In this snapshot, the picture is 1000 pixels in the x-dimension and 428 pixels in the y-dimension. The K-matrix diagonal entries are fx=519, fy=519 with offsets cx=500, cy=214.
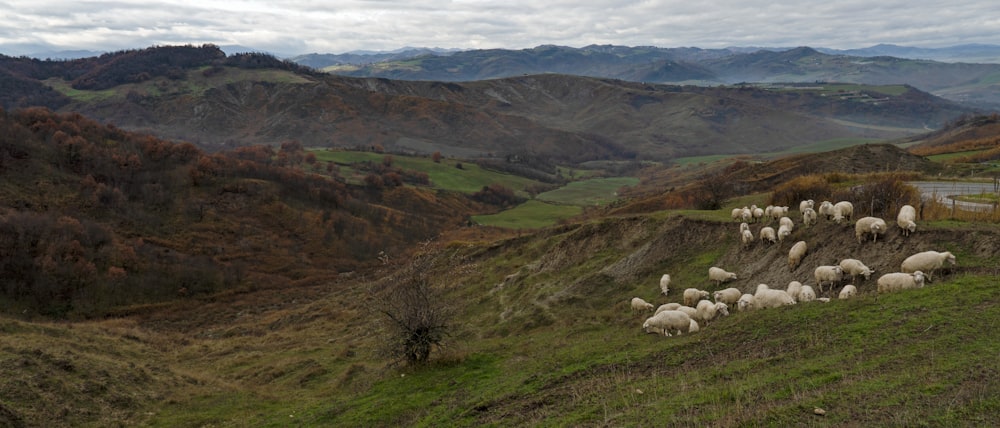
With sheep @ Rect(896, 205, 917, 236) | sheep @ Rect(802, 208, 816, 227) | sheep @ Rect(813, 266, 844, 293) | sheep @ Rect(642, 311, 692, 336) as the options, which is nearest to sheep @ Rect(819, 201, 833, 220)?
sheep @ Rect(802, 208, 816, 227)

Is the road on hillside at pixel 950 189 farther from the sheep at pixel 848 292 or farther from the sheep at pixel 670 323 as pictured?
the sheep at pixel 670 323

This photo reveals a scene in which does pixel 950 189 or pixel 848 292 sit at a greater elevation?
pixel 950 189

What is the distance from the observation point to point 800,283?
61.4 feet

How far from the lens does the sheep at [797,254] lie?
793 inches

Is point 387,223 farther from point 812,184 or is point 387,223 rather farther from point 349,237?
point 812,184

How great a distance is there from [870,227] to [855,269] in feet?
9.28

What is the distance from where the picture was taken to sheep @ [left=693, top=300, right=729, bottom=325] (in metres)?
17.3

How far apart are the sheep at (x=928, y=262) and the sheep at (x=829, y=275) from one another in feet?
5.54

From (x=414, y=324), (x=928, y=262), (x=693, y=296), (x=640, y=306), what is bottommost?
(x=640, y=306)

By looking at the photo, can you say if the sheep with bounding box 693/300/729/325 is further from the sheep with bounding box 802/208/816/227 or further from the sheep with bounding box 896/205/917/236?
the sheep with bounding box 802/208/816/227

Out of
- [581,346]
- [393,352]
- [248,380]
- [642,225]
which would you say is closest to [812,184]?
[642,225]

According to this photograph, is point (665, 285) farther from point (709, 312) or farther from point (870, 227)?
point (870, 227)

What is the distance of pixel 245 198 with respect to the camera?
73.4 meters

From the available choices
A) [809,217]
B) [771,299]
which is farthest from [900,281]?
[809,217]
